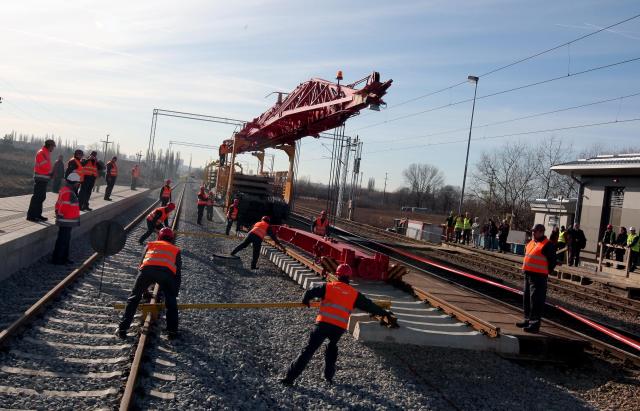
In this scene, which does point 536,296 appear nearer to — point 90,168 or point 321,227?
point 321,227

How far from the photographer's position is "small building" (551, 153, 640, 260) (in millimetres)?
20422

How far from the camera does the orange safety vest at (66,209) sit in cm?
984

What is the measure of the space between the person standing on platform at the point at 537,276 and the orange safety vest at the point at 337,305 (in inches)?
144

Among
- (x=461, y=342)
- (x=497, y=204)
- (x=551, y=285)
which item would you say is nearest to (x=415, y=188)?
(x=497, y=204)

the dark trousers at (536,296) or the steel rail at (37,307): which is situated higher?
the dark trousers at (536,296)

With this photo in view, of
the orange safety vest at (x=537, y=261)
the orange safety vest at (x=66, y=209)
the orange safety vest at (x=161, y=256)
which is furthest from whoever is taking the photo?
the orange safety vest at (x=66, y=209)

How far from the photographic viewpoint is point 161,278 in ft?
21.9

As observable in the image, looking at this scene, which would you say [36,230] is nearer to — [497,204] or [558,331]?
[558,331]

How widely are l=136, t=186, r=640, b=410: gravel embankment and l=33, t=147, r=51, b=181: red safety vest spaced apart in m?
5.27

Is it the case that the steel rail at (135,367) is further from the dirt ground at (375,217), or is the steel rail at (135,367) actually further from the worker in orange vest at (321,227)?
the dirt ground at (375,217)

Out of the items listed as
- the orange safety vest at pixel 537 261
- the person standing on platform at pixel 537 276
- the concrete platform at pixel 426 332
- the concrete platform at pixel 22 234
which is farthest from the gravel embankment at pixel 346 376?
the concrete platform at pixel 22 234

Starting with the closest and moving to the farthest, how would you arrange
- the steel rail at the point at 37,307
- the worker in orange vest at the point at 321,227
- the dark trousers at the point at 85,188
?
the steel rail at the point at 37,307 < the worker in orange vest at the point at 321,227 < the dark trousers at the point at 85,188

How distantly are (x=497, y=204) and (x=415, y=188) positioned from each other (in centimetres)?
7041

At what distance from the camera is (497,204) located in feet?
166
